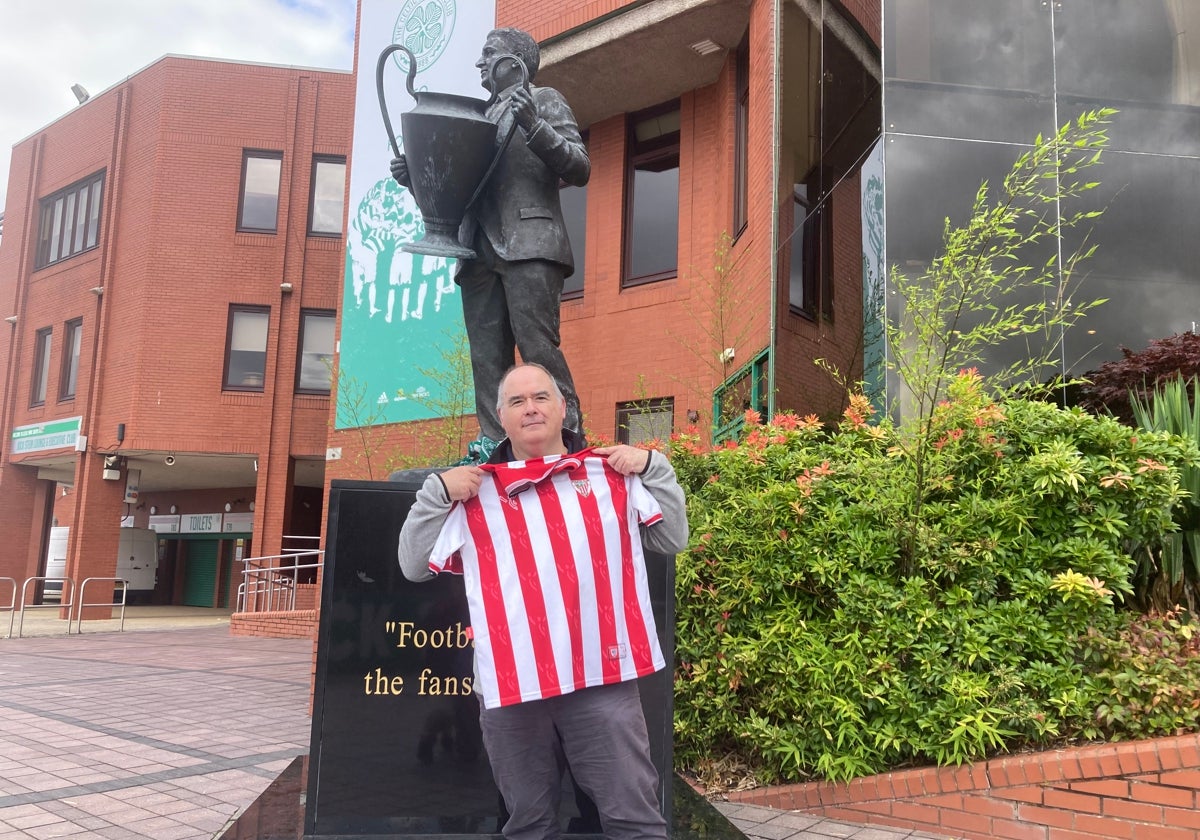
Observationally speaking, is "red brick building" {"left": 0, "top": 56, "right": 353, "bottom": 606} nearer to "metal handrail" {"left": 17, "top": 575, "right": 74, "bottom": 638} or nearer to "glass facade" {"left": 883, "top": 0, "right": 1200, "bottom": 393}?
"metal handrail" {"left": 17, "top": 575, "right": 74, "bottom": 638}

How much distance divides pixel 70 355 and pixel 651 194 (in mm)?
15873

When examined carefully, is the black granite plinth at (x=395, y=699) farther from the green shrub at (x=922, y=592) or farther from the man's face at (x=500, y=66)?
the man's face at (x=500, y=66)

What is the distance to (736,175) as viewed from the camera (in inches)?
489

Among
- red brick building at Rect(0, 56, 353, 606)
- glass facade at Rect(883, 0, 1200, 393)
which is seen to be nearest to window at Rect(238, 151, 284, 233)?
red brick building at Rect(0, 56, 353, 606)

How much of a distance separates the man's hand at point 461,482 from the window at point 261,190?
1980cm

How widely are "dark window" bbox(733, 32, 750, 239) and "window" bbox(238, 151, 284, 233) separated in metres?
12.0

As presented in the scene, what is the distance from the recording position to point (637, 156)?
45.9 ft

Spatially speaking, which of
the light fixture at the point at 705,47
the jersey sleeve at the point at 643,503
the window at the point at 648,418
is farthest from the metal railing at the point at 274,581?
the jersey sleeve at the point at 643,503

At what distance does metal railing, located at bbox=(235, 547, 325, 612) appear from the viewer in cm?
1611

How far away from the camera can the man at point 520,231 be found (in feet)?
13.7

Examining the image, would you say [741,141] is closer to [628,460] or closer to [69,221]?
[628,460]

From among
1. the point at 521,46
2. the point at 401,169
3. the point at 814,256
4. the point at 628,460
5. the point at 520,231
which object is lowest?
the point at 628,460

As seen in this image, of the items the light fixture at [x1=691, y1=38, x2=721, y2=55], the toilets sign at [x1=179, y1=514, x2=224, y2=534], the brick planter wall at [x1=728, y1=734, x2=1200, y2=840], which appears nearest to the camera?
the brick planter wall at [x1=728, y1=734, x2=1200, y2=840]

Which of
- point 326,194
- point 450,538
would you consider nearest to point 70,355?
point 326,194
